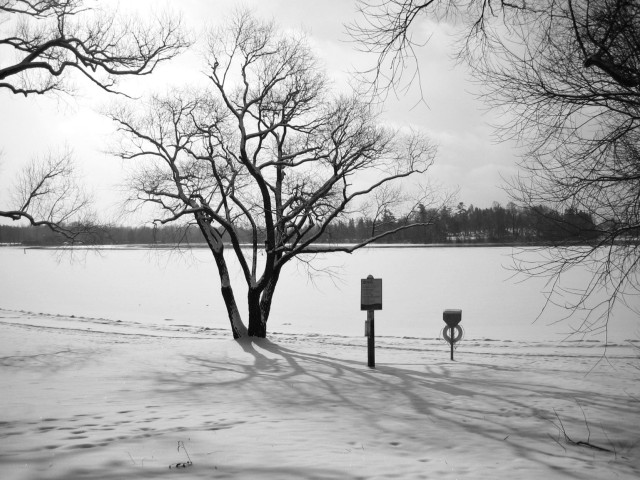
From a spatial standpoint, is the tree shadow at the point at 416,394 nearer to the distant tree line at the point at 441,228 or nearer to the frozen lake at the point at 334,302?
the distant tree line at the point at 441,228

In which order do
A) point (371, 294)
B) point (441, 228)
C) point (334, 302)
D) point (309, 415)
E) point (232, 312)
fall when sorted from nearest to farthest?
point (309, 415)
point (371, 294)
point (232, 312)
point (441, 228)
point (334, 302)

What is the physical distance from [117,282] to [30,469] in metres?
44.4

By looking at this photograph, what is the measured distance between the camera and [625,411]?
22.9 feet

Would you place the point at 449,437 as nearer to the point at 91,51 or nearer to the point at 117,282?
the point at 91,51

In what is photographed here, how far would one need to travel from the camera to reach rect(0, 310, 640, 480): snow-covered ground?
14.5ft

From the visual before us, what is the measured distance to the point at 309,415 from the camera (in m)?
6.50

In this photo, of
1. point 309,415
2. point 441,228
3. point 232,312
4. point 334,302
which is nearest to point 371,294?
point 309,415

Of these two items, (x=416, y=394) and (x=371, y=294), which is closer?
(x=416, y=394)

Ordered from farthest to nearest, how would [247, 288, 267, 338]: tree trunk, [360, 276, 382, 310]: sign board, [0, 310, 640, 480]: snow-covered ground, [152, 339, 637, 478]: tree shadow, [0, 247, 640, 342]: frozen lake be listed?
[0, 247, 640, 342]: frozen lake, [247, 288, 267, 338]: tree trunk, [360, 276, 382, 310]: sign board, [152, 339, 637, 478]: tree shadow, [0, 310, 640, 480]: snow-covered ground

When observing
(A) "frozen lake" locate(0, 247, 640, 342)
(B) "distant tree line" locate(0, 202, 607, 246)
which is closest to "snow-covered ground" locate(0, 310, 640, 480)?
(B) "distant tree line" locate(0, 202, 607, 246)

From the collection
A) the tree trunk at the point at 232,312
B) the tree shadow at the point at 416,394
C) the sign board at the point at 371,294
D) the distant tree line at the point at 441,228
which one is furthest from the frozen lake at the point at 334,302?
the tree shadow at the point at 416,394

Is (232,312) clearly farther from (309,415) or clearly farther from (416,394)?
(309,415)

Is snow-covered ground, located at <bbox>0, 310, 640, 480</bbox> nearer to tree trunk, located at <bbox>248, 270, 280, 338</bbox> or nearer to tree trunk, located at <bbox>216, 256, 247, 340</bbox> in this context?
tree trunk, located at <bbox>216, 256, 247, 340</bbox>

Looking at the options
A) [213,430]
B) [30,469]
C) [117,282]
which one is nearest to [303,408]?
[213,430]
